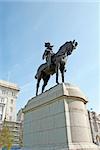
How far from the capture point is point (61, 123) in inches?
319

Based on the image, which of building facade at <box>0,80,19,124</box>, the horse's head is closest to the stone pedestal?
the horse's head

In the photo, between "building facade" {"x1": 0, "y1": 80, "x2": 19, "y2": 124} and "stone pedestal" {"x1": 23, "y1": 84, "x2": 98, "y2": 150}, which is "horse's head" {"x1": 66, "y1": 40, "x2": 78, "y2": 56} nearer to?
"stone pedestal" {"x1": 23, "y1": 84, "x2": 98, "y2": 150}

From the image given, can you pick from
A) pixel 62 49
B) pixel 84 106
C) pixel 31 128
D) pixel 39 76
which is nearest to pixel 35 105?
pixel 31 128

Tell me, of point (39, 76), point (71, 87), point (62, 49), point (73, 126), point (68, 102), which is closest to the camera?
point (73, 126)

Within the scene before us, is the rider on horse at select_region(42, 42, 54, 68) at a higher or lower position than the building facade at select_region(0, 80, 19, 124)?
lower

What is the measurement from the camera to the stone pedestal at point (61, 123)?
7.69 meters

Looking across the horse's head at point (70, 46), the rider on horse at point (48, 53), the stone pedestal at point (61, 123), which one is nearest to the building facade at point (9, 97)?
the rider on horse at point (48, 53)

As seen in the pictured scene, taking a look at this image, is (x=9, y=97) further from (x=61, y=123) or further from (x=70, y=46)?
(x=61, y=123)

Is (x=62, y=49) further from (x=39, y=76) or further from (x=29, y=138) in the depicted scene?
(x=29, y=138)

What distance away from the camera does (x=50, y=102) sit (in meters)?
9.30

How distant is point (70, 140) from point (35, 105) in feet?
12.1

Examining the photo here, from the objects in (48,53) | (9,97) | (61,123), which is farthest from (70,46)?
(9,97)

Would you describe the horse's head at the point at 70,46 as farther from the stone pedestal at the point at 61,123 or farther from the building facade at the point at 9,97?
the building facade at the point at 9,97

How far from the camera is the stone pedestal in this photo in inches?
303
